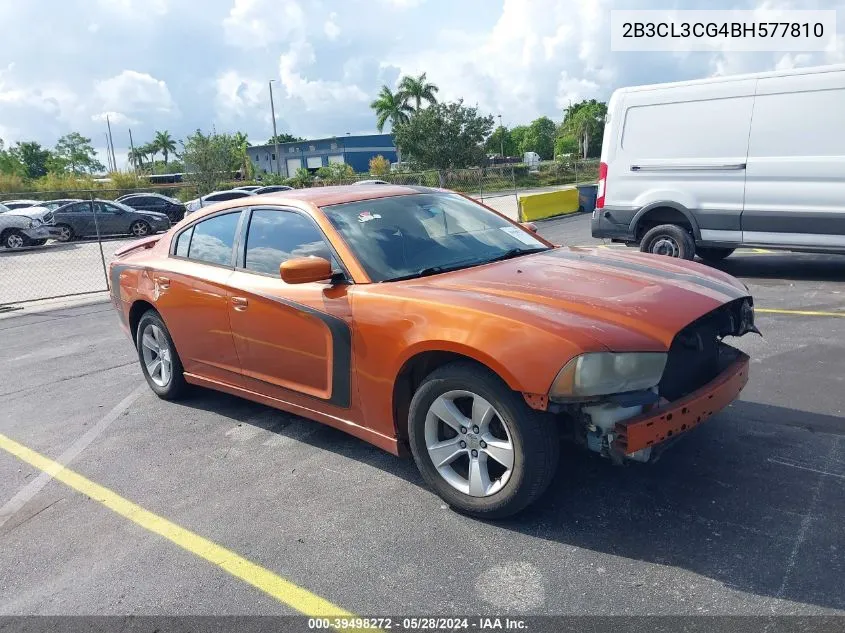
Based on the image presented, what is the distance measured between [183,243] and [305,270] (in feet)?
6.56

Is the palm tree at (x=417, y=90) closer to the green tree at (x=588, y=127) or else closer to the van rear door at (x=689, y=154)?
the green tree at (x=588, y=127)

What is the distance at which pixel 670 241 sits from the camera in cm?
910

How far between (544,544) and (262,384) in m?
2.09

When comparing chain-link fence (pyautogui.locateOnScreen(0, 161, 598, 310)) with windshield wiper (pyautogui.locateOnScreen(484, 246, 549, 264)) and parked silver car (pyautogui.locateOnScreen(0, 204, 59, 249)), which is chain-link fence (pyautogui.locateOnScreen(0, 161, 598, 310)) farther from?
windshield wiper (pyautogui.locateOnScreen(484, 246, 549, 264))

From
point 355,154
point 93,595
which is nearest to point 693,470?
point 93,595

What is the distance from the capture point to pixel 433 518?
3.34 m

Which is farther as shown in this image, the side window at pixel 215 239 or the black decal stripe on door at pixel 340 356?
the side window at pixel 215 239

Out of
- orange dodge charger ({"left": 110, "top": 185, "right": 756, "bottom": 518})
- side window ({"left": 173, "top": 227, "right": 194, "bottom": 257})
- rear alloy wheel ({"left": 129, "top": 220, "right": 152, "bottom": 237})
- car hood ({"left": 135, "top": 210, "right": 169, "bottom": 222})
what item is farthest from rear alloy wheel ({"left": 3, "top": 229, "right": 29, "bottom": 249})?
orange dodge charger ({"left": 110, "top": 185, "right": 756, "bottom": 518})

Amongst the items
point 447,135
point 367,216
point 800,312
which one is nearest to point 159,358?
point 367,216

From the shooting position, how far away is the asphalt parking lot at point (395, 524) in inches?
107

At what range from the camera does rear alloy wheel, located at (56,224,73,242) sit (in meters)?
24.2

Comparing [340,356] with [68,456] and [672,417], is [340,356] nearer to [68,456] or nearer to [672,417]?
[672,417]

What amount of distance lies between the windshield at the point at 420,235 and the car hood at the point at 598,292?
175mm

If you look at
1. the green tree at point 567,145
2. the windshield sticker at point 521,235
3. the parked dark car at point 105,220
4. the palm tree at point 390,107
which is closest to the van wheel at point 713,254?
the windshield sticker at point 521,235
